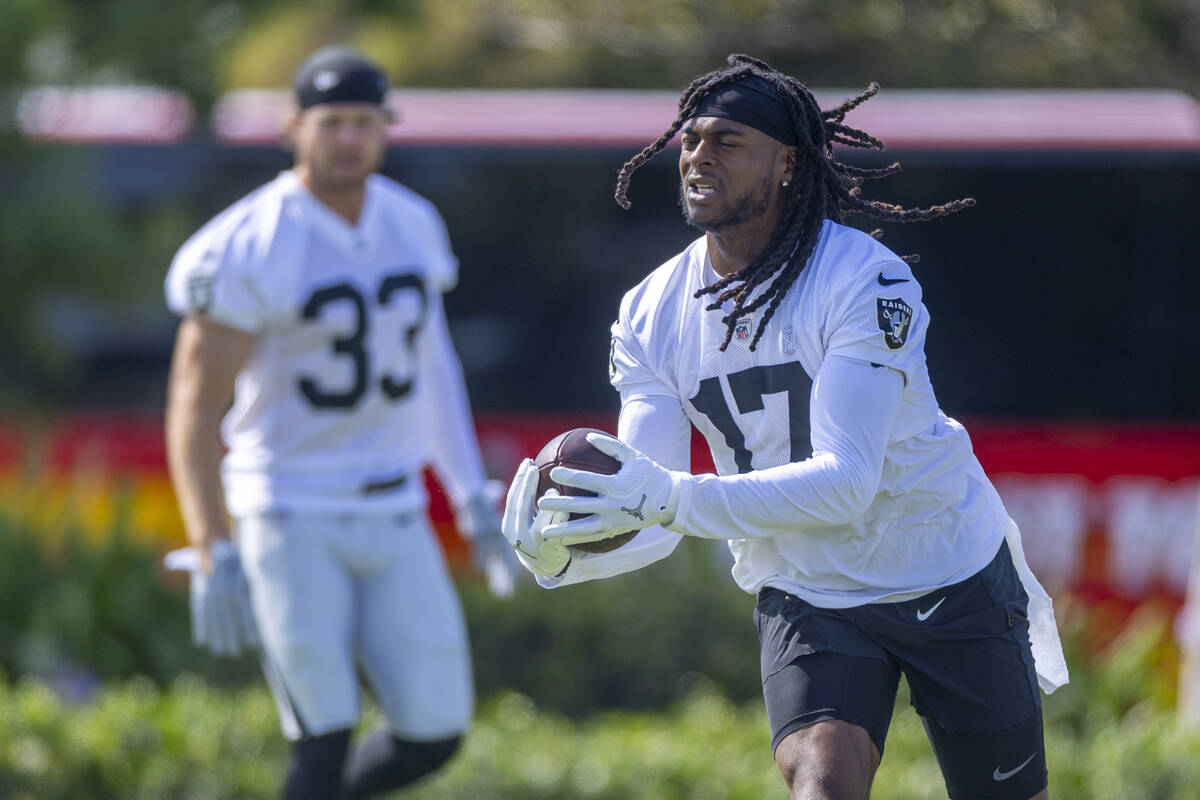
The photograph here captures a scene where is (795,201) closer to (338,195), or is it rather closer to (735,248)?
(735,248)

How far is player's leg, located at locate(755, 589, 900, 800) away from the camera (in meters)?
2.93

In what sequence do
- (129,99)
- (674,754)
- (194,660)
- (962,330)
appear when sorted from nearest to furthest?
(674,754) < (194,660) < (962,330) < (129,99)

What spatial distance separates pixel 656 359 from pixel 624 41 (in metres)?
9.33

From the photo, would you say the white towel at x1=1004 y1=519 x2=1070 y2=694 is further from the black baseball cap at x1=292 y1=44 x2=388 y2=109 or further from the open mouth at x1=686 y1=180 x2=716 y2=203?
the black baseball cap at x1=292 y1=44 x2=388 y2=109

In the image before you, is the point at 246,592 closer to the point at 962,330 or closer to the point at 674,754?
the point at 674,754

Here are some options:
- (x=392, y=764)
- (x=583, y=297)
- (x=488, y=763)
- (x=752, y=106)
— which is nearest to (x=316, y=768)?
(x=392, y=764)

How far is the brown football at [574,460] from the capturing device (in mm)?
2771

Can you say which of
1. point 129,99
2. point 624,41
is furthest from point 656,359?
point 624,41

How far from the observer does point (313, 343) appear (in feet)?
15.4

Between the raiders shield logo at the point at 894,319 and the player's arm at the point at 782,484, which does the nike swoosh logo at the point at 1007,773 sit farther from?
the raiders shield logo at the point at 894,319

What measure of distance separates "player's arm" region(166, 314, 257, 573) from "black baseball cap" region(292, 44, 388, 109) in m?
0.76

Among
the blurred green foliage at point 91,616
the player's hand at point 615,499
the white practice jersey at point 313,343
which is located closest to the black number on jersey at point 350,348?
the white practice jersey at point 313,343

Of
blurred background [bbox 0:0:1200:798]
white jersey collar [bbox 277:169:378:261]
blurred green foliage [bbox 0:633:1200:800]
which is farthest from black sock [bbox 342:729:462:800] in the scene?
blurred background [bbox 0:0:1200:798]

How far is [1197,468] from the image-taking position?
881 cm
